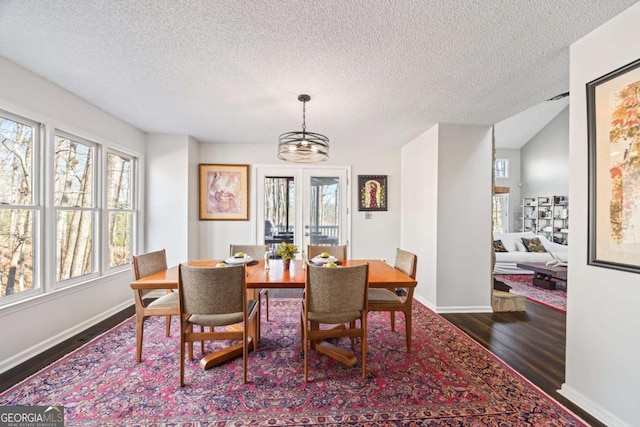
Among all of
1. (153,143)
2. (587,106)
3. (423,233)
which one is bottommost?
(423,233)

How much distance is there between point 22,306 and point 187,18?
8.63 feet

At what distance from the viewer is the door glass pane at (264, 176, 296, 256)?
4539mm

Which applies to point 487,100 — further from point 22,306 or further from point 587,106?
point 22,306

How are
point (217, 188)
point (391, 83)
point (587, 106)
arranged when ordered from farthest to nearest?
point (217, 188)
point (391, 83)
point (587, 106)

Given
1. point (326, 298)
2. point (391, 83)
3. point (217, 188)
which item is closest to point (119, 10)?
point (391, 83)

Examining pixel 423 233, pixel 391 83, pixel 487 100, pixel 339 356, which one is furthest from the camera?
pixel 423 233

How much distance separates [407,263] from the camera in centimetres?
253

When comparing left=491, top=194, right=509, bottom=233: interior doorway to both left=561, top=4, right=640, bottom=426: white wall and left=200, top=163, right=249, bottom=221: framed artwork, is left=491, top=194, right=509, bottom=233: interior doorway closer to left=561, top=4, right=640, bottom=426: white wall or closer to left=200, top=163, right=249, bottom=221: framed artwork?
left=561, top=4, right=640, bottom=426: white wall

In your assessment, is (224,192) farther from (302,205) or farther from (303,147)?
(303,147)

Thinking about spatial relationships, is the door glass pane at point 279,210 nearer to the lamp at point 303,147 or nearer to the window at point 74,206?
the lamp at point 303,147

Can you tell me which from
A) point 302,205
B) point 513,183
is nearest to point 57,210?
point 302,205

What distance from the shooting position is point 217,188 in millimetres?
4395

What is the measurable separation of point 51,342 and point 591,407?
4243 mm

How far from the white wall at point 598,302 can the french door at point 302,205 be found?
10.2 feet
